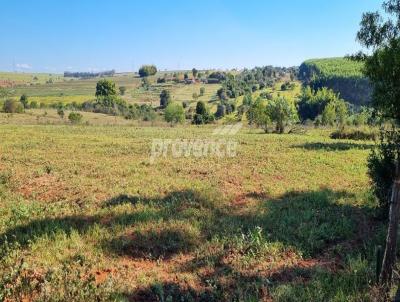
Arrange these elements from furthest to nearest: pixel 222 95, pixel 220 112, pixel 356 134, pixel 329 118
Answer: pixel 222 95 → pixel 220 112 → pixel 329 118 → pixel 356 134

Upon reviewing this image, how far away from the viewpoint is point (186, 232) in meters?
11.2

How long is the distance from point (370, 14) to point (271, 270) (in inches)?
239

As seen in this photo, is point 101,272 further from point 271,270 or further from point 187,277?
point 271,270

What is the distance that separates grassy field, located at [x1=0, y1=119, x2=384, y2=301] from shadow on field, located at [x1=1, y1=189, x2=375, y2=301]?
3cm

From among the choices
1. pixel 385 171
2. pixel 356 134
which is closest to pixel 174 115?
pixel 356 134

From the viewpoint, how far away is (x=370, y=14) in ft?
29.7

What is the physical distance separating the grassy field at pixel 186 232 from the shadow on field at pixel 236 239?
1.4 inches

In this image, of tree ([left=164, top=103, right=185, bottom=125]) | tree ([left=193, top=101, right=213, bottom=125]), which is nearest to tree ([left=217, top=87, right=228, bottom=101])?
tree ([left=193, top=101, right=213, bottom=125])

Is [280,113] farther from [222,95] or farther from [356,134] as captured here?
[222,95]

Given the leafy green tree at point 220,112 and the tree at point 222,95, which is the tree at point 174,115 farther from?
the tree at point 222,95

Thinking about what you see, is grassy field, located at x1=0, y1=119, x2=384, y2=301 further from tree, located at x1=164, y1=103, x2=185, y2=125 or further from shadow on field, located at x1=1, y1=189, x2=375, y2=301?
tree, located at x1=164, y1=103, x2=185, y2=125

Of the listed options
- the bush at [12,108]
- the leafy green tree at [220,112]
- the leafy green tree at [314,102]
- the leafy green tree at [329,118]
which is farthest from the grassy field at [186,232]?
the leafy green tree at [220,112]

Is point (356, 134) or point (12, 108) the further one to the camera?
point (12, 108)

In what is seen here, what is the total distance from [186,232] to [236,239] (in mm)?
1552
